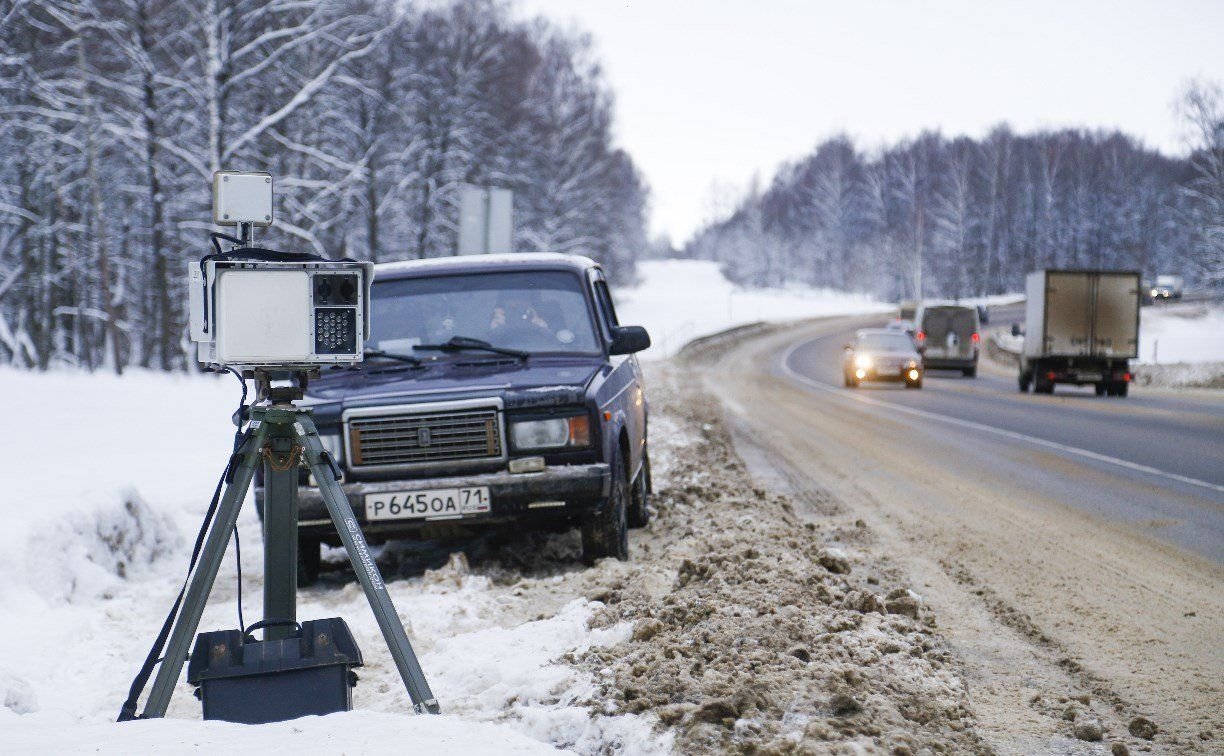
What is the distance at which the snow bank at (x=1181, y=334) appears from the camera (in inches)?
1754

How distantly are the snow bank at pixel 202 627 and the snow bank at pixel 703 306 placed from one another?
4044 cm

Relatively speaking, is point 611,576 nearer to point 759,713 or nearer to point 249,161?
point 759,713

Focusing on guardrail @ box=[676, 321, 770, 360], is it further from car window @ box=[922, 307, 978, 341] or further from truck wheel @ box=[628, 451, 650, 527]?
truck wheel @ box=[628, 451, 650, 527]

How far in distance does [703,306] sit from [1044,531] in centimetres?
7466

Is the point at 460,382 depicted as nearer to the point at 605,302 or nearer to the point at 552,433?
the point at 552,433

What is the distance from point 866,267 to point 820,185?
42.5 ft

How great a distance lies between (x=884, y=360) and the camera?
26.4 metres

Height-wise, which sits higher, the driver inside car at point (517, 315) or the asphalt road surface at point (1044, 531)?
the driver inside car at point (517, 315)

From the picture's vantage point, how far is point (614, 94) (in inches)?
2046

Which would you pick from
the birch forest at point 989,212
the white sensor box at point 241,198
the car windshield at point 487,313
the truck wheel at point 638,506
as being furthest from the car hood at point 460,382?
the birch forest at point 989,212

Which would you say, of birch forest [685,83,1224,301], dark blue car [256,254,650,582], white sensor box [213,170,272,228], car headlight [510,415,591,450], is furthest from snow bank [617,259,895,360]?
white sensor box [213,170,272,228]

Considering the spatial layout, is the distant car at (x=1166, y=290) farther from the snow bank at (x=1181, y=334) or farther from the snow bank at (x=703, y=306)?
the snow bank at (x=703, y=306)

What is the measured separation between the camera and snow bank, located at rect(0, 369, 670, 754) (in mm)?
3121

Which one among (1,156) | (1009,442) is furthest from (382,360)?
(1,156)
